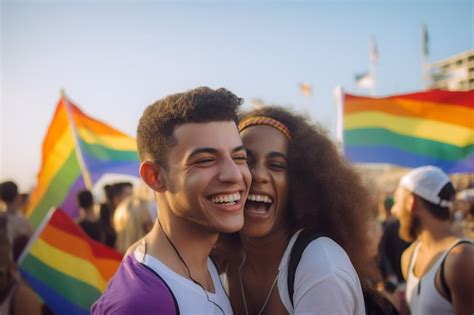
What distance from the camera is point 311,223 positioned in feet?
8.84

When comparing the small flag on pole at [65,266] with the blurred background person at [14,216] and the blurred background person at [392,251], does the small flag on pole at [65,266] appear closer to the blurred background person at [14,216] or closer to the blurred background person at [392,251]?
the blurred background person at [14,216]

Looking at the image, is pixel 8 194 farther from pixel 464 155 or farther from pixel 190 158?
pixel 464 155

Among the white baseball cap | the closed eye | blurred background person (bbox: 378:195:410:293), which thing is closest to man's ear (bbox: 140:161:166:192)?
the closed eye

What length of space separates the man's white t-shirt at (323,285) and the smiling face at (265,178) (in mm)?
347

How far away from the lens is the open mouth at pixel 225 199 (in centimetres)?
224

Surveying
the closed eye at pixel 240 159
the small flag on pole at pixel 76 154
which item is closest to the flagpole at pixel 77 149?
the small flag on pole at pixel 76 154

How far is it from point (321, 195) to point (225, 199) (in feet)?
2.43

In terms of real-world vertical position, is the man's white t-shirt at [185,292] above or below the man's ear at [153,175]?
below

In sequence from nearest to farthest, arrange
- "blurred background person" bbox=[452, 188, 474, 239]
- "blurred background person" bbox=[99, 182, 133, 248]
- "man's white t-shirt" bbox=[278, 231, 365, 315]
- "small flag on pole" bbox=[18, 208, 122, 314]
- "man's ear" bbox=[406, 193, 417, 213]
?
"man's white t-shirt" bbox=[278, 231, 365, 315] < "man's ear" bbox=[406, 193, 417, 213] < "small flag on pole" bbox=[18, 208, 122, 314] < "blurred background person" bbox=[452, 188, 474, 239] < "blurred background person" bbox=[99, 182, 133, 248]

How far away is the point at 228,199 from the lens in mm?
2264

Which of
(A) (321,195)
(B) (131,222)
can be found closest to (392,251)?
(B) (131,222)

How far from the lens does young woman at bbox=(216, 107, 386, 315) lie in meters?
2.62

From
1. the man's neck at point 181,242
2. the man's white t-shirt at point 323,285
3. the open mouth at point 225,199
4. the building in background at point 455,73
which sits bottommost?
the man's white t-shirt at point 323,285

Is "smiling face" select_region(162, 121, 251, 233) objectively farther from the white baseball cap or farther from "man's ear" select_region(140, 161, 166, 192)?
the white baseball cap
